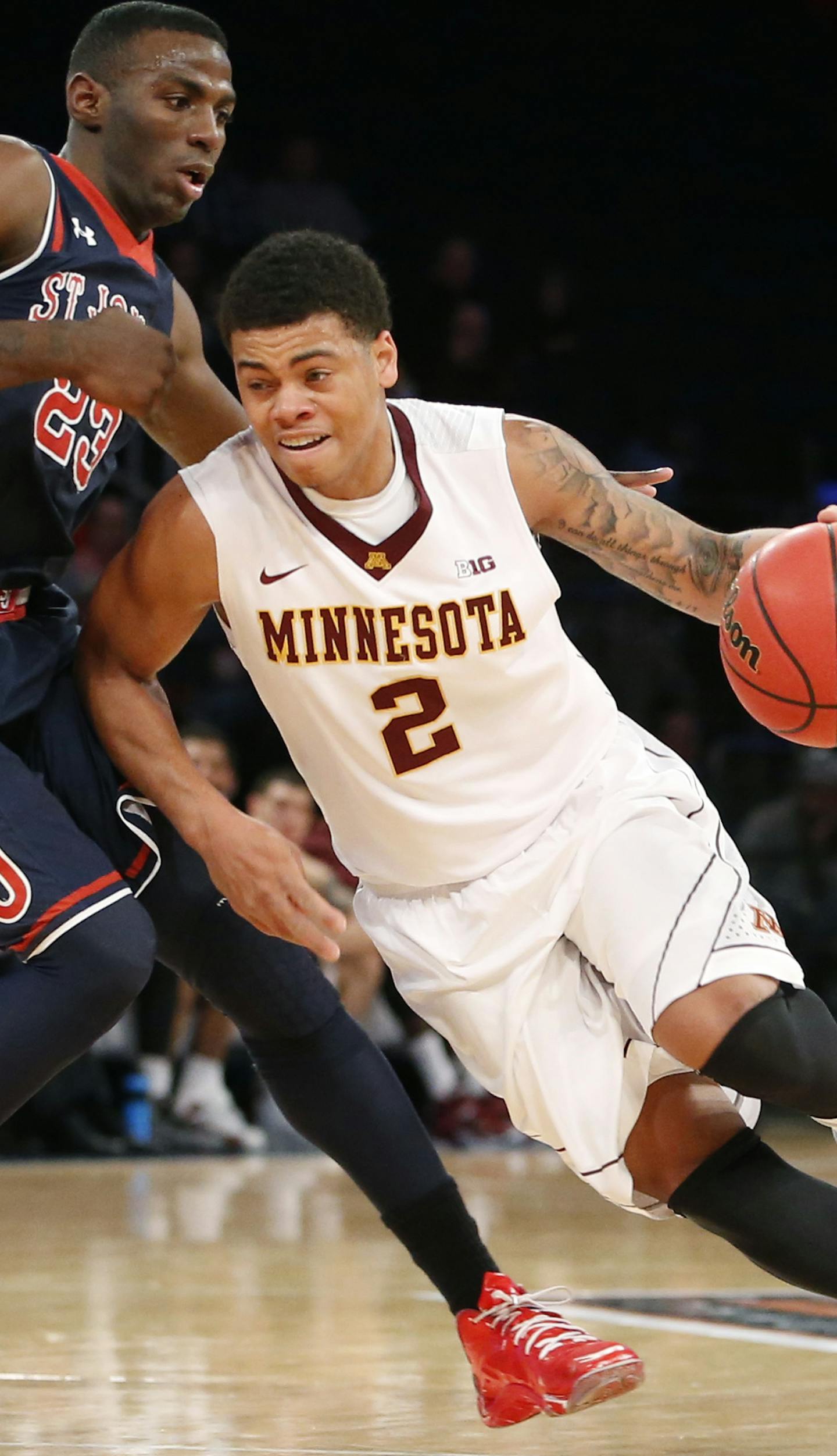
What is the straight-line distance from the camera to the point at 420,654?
3.07 meters

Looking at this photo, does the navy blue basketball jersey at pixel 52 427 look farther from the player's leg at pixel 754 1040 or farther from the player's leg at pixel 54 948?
the player's leg at pixel 754 1040

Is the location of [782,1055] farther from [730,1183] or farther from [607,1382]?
[607,1382]

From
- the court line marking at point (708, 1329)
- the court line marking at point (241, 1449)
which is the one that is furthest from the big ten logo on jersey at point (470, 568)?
the court line marking at point (708, 1329)

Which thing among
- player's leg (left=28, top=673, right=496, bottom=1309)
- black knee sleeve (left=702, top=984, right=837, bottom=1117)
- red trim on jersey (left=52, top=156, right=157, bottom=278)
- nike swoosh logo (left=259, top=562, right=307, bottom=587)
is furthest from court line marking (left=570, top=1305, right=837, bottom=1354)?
red trim on jersey (left=52, top=156, right=157, bottom=278)

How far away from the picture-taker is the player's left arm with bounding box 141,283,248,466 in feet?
12.0

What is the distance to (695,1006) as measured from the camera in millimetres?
2824

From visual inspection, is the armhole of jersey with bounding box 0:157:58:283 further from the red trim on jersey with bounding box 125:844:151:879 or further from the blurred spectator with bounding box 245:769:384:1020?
the blurred spectator with bounding box 245:769:384:1020

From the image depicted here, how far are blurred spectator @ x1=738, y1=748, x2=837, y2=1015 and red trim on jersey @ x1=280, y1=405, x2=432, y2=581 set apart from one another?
6.30m

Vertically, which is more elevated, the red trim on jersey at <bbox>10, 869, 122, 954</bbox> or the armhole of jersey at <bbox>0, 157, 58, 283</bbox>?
the armhole of jersey at <bbox>0, 157, 58, 283</bbox>

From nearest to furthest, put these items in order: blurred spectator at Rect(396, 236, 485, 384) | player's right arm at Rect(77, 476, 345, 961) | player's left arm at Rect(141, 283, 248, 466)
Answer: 1. player's right arm at Rect(77, 476, 345, 961)
2. player's left arm at Rect(141, 283, 248, 466)
3. blurred spectator at Rect(396, 236, 485, 384)

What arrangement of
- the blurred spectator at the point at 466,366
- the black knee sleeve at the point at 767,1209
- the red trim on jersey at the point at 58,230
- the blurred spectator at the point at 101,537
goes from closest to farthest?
the black knee sleeve at the point at 767,1209
the red trim on jersey at the point at 58,230
the blurred spectator at the point at 101,537
the blurred spectator at the point at 466,366

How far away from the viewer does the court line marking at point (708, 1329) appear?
158 inches

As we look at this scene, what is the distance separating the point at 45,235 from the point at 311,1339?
2355 mm

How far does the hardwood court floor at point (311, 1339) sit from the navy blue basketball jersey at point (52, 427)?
1.29 meters
